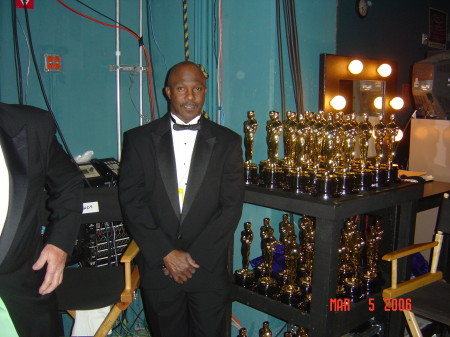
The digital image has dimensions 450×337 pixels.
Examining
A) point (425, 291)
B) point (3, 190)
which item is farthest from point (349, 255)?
point (3, 190)

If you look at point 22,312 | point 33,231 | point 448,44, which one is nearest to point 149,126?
point 33,231

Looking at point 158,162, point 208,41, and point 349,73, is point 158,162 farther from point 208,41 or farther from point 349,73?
point 349,73

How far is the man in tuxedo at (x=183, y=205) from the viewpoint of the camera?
2059mm

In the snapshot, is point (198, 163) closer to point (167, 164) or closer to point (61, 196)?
point (167, 164)

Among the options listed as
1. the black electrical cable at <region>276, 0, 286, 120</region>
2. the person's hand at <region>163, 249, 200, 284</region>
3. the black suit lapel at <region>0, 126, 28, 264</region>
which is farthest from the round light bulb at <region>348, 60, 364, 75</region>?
the black suit lapel at <region>0, 126, 28, 264</region>

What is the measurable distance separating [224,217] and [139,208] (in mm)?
416

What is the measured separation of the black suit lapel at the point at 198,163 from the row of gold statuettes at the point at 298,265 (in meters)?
0.50

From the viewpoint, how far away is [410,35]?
4.60m

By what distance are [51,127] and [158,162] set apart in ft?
1.99

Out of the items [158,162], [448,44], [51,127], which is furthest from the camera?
[448,44]

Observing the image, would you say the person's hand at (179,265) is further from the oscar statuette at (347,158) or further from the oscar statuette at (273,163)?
the oscar statuette at (347,158)

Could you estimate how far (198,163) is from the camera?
81.8 inches
